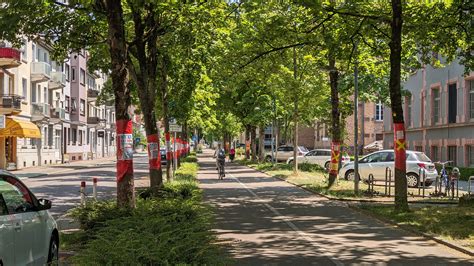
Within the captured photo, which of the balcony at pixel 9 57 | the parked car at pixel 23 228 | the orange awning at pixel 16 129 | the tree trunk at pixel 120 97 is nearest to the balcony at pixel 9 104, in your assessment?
the orange awning at pixel 16 129

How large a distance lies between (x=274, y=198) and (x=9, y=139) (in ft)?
93.4

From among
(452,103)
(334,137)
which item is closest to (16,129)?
(334,137)

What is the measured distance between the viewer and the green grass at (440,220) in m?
11.5

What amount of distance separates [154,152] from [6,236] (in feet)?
37.4

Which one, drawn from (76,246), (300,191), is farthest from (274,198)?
(76,246)

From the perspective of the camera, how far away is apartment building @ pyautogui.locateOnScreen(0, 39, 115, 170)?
1580 inches

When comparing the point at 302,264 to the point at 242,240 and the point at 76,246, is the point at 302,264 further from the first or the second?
the point at 76,246

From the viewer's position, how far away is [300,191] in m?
23.4

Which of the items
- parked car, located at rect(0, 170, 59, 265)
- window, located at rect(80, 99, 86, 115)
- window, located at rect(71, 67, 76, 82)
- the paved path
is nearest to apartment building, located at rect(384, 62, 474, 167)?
the paved path

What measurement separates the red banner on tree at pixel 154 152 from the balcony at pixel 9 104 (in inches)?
1015

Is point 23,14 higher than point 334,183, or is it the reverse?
point 23,14

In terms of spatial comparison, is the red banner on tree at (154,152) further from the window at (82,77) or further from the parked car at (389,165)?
the window at (82,77)

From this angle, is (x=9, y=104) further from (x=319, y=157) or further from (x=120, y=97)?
(x=120, y=97)

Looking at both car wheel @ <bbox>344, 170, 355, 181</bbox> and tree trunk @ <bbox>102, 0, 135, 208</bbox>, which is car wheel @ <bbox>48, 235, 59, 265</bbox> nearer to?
tree trunk @ <bbox>102, 0, 135, 208</bbox>
